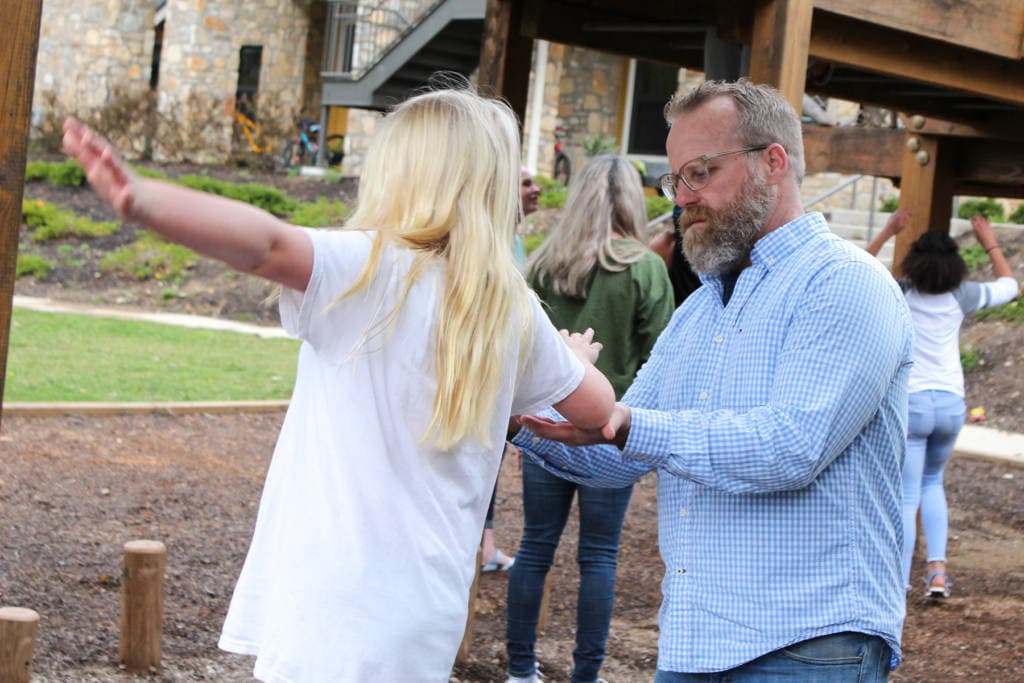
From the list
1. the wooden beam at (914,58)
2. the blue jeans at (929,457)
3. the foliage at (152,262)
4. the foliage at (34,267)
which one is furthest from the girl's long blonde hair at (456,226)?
the foliage at (34,267)

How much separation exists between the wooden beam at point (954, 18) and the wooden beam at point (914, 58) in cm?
15

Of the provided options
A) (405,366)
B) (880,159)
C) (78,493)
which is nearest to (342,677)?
→ (405,366)

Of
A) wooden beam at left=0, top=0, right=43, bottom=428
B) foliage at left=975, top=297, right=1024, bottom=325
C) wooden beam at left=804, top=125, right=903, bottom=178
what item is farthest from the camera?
foliage at left=975, top=297, right=1024, bottom=325

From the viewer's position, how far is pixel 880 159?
9.45 metres

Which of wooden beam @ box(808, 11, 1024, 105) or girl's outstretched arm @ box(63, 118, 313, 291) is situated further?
wooden beam @ box(808, 11, 1024, 105)

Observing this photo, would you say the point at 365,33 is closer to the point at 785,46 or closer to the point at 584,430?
the point at 785,46

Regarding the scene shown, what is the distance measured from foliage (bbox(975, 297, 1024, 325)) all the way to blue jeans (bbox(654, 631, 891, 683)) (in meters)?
12.6

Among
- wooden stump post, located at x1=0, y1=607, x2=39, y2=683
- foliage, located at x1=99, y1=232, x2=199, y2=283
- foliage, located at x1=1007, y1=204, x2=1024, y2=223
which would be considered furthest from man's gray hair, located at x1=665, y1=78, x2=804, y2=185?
foliage, located at x1=1007, y1=204, x2=1024, y2=223

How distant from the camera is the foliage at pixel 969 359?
43.3 feet

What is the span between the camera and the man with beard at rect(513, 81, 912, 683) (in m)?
2.29

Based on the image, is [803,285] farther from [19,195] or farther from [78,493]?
A: [78,493]

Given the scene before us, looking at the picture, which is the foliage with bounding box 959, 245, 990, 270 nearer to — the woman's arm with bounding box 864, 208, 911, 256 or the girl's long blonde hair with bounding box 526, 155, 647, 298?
the woman's arm with bounding box 864, 208, 911, 256

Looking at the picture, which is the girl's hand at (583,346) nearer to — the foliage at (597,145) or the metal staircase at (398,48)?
the metal staircase at (398,48)

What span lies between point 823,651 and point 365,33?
A: 21568 mm
